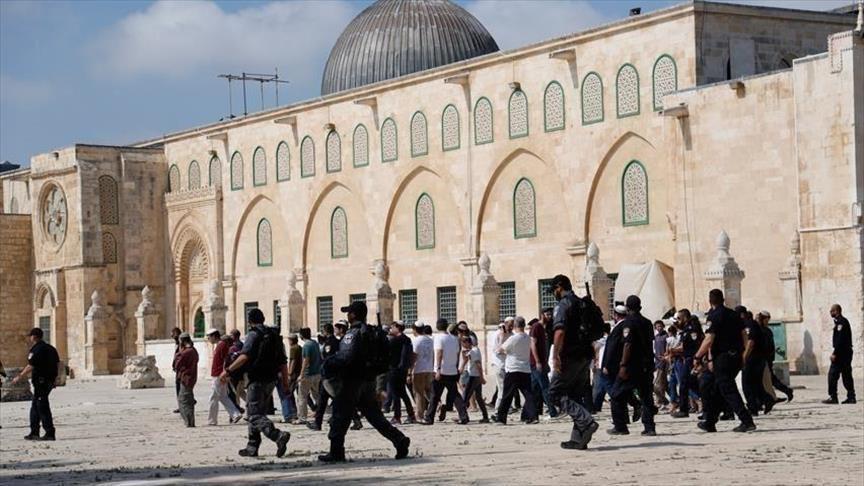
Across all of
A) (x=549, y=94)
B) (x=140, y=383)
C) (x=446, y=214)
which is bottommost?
(x=140, y=383)

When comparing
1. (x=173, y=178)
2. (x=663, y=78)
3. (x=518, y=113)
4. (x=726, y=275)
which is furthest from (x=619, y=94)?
(x=173, y=178)

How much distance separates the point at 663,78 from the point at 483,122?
6.27 m

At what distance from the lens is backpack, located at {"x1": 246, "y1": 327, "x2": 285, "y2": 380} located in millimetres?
14695

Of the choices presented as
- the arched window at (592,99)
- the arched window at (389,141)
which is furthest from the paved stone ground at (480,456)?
the arched window at (389,141)

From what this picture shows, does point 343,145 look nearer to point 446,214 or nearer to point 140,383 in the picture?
point 446,214

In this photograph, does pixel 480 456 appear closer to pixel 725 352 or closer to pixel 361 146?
pixel 725 352

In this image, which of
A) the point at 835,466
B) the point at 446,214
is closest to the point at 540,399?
the point at 835,466

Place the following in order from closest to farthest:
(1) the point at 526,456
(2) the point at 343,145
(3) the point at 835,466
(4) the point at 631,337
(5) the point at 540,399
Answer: (3) the point at 835,466
(1) the point at 526,456
(4) the point at 631,337
(5) the point at 540,399
(2) the point at 343,145

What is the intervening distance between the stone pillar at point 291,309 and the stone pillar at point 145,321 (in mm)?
5805

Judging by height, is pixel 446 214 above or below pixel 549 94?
below

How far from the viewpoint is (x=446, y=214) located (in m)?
40.0

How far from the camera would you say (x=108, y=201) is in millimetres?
49875

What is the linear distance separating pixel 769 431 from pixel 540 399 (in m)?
4.22

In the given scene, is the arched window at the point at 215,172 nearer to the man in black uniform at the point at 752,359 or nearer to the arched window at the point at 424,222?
the arched window at the point at 424,222
